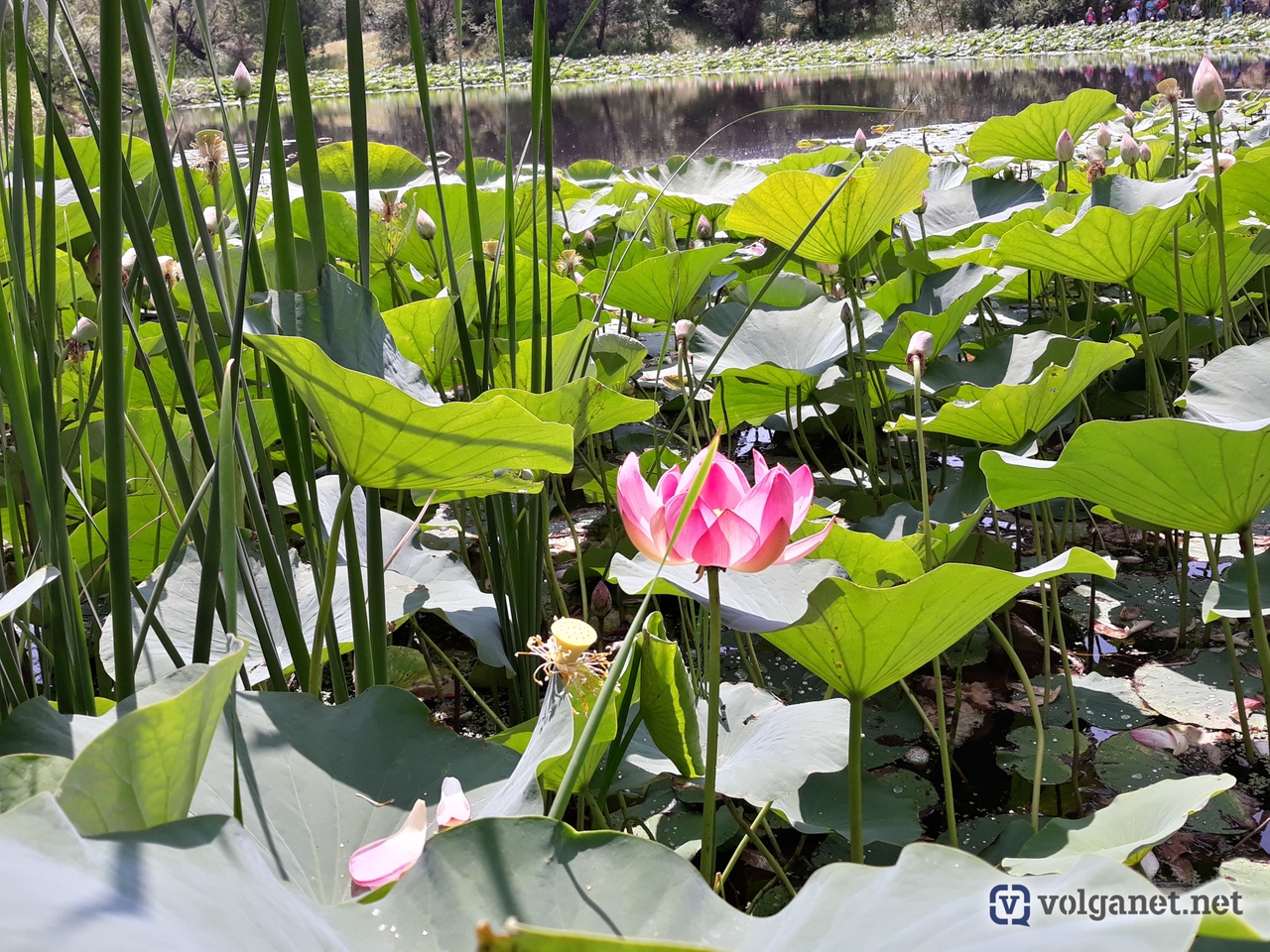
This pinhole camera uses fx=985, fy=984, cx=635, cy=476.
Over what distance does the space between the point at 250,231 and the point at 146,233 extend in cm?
6

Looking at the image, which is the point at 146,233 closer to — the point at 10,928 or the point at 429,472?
the point at 429,472

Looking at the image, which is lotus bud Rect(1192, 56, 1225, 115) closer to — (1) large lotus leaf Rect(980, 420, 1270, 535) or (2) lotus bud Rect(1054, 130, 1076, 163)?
(2) lotus bud Rect(1054, 130, 1076, 163)

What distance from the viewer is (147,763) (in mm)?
376

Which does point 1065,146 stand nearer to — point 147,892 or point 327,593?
point 327,593

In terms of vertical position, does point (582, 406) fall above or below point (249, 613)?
above

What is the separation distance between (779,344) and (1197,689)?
735 millimetres

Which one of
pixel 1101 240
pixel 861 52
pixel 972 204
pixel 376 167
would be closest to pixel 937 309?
pixel 1101 240

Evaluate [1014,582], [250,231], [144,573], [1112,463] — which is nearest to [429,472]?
[250,231]

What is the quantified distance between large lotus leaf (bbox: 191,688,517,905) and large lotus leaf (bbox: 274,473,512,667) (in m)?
0.28

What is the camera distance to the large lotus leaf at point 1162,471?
73 cm

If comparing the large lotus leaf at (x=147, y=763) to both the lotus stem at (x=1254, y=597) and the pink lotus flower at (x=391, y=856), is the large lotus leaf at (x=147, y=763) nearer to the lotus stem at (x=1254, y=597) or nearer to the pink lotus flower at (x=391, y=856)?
the pink lotus flower at (x=391, y=856)

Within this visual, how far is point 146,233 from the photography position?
587mm

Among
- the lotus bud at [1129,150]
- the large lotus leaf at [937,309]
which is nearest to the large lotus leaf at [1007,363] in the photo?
the large lotus leaf at [937,309]

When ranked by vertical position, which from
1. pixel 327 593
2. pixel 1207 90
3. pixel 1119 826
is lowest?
pixel 1119 826
